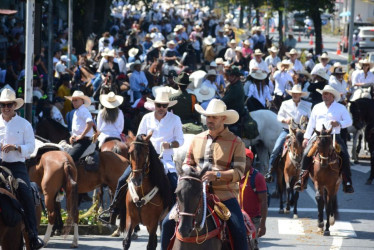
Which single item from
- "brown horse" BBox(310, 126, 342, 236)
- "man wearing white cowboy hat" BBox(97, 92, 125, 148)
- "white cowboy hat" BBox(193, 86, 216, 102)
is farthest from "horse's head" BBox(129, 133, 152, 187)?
"white cowboy hat" BBox(193, 86, 216, 102)

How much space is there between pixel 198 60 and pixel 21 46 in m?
15.5

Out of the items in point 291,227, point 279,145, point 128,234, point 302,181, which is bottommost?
point 291,227

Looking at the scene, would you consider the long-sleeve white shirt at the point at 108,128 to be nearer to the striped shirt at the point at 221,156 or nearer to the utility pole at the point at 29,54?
the utility pole at the point at 29,54

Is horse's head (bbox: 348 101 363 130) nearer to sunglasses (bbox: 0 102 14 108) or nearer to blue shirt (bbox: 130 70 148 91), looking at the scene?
blue shirt (bbox: 130 70 148 91)

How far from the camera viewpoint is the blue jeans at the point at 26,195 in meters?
13.1

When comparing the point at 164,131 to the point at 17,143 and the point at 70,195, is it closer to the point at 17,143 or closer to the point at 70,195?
the point at 70,195

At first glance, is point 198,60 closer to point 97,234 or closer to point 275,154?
point 275,154

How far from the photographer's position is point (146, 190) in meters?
13.9

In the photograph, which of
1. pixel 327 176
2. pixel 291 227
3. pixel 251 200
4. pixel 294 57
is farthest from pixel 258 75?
pixel 251 200

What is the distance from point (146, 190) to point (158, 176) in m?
0.27

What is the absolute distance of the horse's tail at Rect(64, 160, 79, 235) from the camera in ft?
52.0

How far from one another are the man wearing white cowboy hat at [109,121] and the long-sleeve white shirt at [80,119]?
126 cm

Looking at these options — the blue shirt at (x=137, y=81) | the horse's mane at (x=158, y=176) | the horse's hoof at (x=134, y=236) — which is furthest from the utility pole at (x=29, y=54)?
the blue shirt at (x=137, y=81)

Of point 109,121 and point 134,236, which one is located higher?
point 109,121
